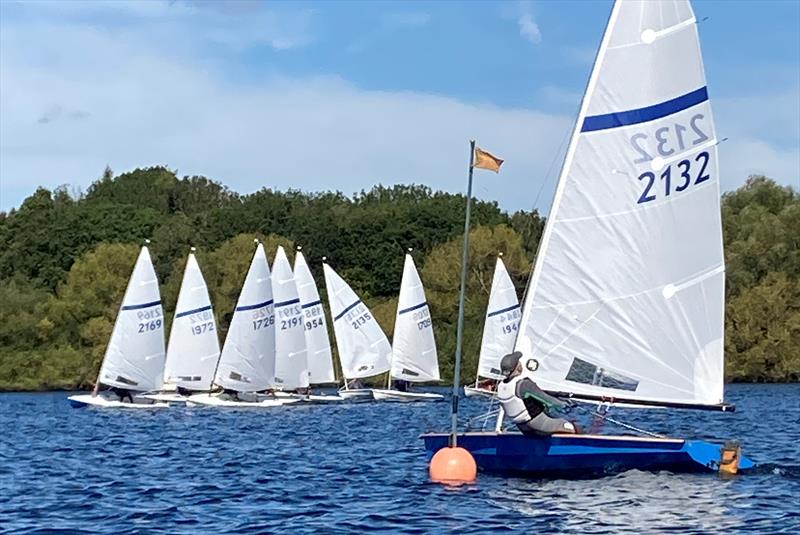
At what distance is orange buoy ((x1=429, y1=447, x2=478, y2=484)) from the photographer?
1881 centimetres

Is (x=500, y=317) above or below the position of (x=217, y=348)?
above

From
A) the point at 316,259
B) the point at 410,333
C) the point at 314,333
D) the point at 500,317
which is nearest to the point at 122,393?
the point at 314,333

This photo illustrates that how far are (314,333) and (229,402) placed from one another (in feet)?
21.6

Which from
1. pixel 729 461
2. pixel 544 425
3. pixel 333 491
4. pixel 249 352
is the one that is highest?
pixel 249 352

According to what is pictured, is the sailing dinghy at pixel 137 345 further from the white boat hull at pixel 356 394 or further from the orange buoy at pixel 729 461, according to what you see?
the orange buoy at pixel 729 461

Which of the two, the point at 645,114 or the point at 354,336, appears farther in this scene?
the point at 354,336

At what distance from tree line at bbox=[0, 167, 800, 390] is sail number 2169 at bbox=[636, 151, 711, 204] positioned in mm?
49353

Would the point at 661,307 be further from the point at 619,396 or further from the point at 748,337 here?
the point at 748,337

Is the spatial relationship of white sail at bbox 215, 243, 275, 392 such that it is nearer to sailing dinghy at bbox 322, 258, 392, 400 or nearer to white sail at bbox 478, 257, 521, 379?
sailing dinghy at bbox 322, 258, 392, 400

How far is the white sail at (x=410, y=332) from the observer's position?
5353 cm

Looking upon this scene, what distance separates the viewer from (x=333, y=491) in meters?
18.8

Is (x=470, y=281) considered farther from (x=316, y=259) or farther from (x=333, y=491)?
(x=333, y=491)

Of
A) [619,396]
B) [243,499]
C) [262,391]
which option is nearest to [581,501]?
[619,396]

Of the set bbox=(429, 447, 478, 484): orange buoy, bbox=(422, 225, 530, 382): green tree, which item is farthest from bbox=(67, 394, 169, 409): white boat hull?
bbox=(422, 225, 530, 382): green tree
